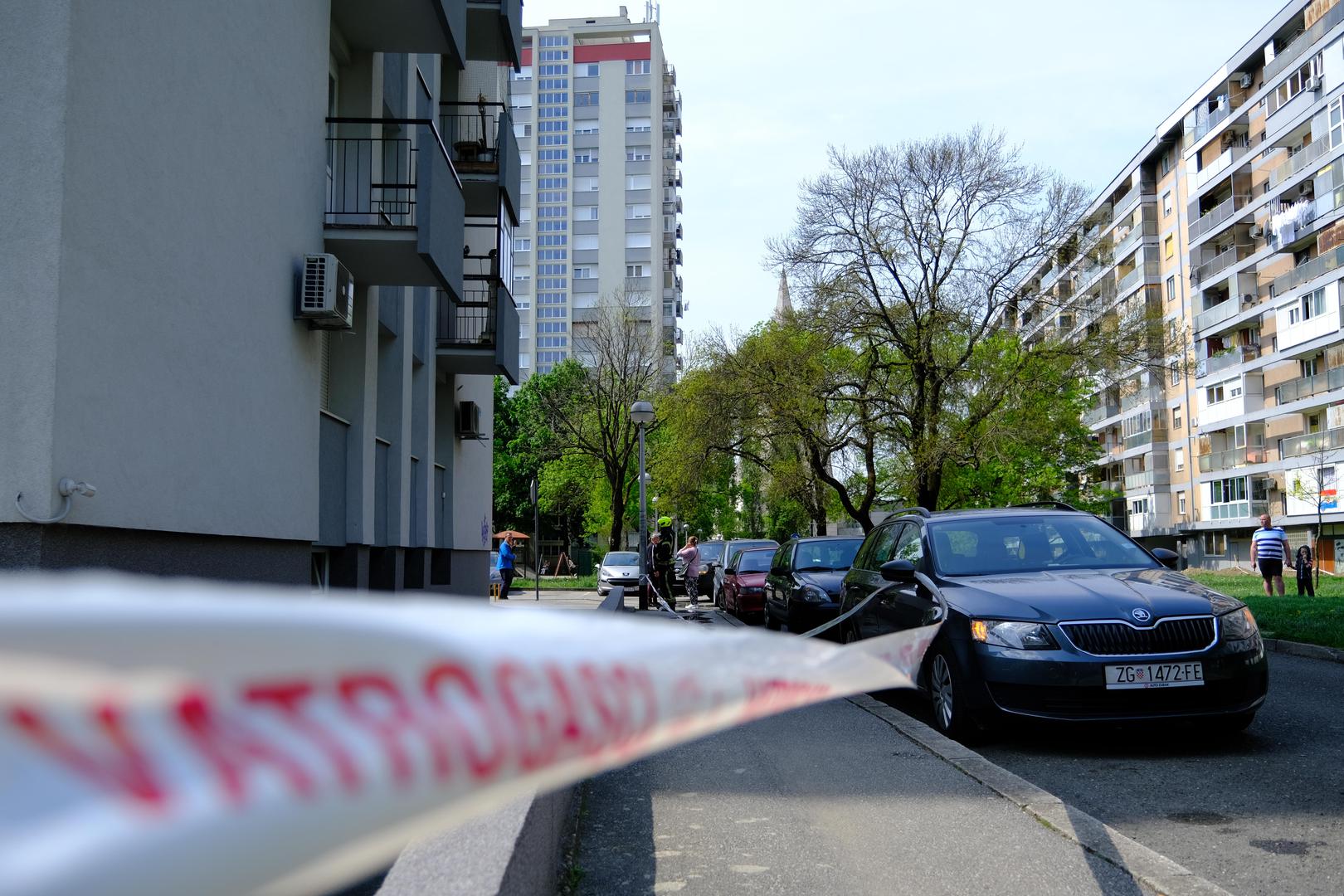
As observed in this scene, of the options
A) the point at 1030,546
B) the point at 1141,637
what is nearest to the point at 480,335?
the point at 1030,546

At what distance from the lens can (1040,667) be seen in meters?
6.97

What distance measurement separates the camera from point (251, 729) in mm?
577

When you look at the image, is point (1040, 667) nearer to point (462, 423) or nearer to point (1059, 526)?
point (1059, 526)

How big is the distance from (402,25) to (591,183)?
88.7 metres

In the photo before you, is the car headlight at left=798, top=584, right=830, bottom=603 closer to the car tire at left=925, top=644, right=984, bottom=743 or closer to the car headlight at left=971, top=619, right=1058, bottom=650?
the car tire at left=925, top=644, right=984, bottom=743

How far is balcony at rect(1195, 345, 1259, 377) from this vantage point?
60562mm

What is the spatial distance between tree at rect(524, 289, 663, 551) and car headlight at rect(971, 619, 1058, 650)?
36.9 metres

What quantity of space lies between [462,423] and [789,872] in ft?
52.1

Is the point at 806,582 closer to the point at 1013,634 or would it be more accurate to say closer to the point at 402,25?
the point at 1013,634

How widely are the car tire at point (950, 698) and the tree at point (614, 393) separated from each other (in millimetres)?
36254

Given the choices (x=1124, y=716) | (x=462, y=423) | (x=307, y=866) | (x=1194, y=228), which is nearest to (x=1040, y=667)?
(x=1124, y=716)

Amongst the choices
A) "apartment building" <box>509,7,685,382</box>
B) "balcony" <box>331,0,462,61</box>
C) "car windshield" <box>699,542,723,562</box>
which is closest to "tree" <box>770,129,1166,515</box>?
"car windshield" <box>699,542,723,562</box>

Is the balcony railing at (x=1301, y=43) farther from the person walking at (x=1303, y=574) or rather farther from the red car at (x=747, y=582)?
the red car at (x=747, y=582)

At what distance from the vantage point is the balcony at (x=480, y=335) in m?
17.2
